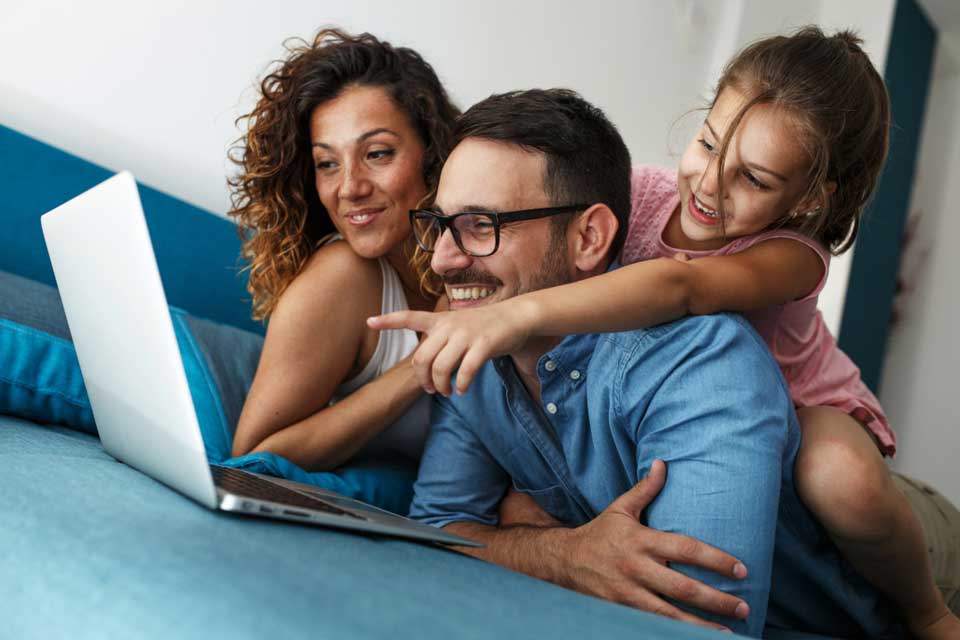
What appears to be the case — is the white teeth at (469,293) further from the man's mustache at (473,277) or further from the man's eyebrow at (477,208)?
the man's eyebrow at (477,208)

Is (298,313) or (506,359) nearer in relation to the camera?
(506,359)

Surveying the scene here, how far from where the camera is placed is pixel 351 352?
1.71 metres

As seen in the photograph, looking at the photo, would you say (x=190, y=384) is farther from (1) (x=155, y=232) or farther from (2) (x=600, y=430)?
(2) (x=600, y=430)

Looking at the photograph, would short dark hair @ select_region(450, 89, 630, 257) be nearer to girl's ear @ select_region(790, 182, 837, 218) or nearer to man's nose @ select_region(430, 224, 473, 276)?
man's nose @ select_region(430, 224, 473, 276)

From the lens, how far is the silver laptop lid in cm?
79

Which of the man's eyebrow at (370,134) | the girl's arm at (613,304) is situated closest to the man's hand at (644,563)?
the girl's arm at (613,304)

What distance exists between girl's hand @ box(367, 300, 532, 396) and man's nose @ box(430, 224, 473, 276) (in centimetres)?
37

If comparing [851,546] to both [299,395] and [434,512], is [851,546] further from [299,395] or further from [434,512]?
[299,395]

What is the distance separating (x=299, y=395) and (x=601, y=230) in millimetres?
652

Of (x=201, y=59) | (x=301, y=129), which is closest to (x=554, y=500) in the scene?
(x=301, y=129)

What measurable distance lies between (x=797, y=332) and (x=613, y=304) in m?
0.66

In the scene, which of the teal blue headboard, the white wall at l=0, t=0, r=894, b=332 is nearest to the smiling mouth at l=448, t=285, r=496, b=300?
the white wall at l=0, t=0, r=894, b=332

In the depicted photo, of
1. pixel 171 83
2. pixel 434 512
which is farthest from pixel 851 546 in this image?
pixel 171 83

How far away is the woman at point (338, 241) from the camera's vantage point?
5.30 ft
